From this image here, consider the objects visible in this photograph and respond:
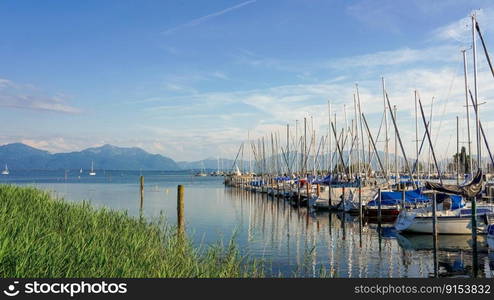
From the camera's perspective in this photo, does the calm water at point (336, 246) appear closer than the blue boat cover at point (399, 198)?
Yes

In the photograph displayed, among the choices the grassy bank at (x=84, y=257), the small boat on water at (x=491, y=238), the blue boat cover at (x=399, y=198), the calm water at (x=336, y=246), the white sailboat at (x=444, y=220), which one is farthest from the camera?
the blue boat cover at (x=399, y=198)

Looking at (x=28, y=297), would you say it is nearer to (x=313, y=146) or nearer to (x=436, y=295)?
(x=436, y=295)

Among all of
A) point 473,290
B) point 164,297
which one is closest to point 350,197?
point 473,290

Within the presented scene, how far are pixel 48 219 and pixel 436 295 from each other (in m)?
12.7

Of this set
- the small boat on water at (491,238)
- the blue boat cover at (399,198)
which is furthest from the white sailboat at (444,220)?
the blue boat cover at (399,198)

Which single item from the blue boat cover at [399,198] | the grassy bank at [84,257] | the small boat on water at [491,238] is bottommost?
the small boat on water at [491,238]

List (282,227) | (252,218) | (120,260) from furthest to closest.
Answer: (252,218) → (282,227) → (120,260)

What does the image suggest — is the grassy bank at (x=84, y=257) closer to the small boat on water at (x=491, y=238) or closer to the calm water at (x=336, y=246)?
the calm water at (x=336, y=246)

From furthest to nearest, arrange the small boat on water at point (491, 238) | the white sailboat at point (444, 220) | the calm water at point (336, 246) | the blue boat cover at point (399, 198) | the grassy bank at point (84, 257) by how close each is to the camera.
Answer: the blue boat cover at point (399, 198) → the white sailboat at point (444, 220) → the small boat on water at point (491, 238) → the calm water at point (336, 246) → the grassy bank at point (84, 257)

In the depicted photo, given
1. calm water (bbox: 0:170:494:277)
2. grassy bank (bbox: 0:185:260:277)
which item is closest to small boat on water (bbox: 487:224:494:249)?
calm water (bbox: 0:170:494:277)

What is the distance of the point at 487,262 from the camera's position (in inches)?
773

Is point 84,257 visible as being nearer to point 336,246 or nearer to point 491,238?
point 336,246

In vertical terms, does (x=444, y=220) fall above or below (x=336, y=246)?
above

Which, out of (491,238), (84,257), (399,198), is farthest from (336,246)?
(84,257)
